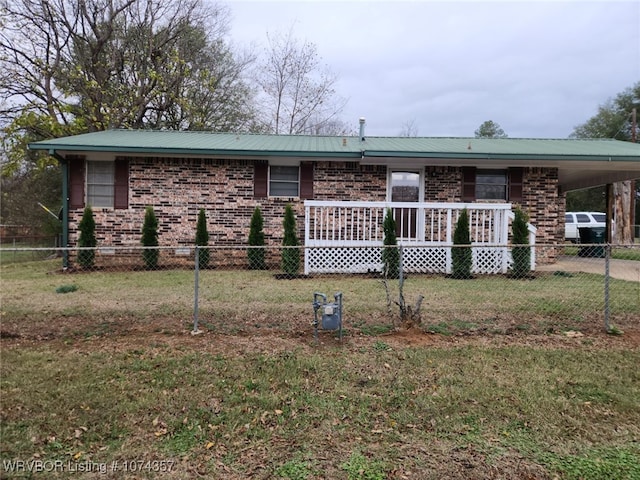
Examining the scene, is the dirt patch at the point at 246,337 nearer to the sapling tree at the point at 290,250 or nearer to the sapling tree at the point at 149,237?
the sapling tree at the point at 290,250

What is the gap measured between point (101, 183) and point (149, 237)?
2.20 metres

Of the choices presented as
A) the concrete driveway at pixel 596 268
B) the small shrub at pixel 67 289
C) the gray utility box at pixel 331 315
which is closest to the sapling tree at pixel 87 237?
the small shrub at pixel 67 289

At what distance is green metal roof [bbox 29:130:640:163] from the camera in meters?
9.55

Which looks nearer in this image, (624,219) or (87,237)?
(87,237)

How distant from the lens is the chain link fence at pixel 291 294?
500cm

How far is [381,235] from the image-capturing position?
32.7 feet

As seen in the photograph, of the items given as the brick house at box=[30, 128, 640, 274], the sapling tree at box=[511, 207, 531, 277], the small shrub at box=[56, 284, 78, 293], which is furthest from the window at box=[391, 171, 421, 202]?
the small shrub at box=[56, 284, 78, 293]

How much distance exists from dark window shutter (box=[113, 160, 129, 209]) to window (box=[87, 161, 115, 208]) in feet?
0.43

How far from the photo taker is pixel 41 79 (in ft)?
51.3

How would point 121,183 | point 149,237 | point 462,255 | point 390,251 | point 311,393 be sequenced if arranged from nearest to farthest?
point 311,393 → point 390,251 → point 462,255 → point 149,237 → point 121,183

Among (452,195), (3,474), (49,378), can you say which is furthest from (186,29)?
(3,474)

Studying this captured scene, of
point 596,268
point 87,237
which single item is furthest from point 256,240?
point 596,268

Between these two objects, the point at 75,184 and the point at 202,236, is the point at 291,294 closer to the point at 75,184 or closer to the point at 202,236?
the point at 202,236

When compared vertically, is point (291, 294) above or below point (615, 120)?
below
